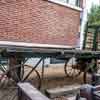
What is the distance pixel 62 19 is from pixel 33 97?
7.91 metres

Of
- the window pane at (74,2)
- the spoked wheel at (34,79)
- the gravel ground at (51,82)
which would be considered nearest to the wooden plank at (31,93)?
the gravel ground at (51,82)

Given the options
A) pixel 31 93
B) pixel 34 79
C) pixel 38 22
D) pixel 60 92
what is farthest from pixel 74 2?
pixel 31 93

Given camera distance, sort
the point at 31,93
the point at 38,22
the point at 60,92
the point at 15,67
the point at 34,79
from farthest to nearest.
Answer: the point at 38,22 < the point at 34,79 < the point at 60,92 < the point at 15,67 < the point at 31,93

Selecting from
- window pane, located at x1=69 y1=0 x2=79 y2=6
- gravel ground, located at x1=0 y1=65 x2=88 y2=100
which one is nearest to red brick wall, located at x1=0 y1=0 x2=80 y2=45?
window pane, located at x1=69 y1=0 x2=79 y2=6

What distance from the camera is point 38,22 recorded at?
29.3 ft

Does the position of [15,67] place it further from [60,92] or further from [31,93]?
[31,93]

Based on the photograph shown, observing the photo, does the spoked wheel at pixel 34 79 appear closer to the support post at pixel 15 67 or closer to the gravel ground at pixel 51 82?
the gravel ground at pixel 51 82

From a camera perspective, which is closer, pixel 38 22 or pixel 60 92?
pixel 60 92

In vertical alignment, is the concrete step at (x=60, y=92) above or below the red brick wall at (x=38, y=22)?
below

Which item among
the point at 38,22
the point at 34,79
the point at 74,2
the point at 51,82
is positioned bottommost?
the point at 51,82

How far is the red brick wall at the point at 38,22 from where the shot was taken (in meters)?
7.95

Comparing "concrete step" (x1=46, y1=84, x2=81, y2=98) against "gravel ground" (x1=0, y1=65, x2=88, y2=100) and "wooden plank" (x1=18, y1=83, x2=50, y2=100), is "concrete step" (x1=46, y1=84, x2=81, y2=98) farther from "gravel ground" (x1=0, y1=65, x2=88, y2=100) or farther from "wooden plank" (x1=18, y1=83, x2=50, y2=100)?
"wooden plank" (x1=18, y1=83, x2=50, y2=100)

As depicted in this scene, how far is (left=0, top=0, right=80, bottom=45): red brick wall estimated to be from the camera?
7.95m

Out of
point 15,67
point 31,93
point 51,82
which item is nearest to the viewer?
point 31,93
